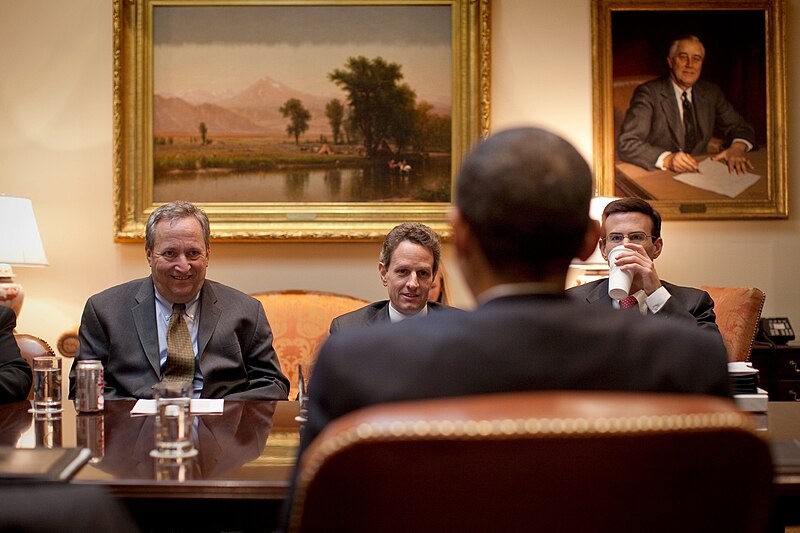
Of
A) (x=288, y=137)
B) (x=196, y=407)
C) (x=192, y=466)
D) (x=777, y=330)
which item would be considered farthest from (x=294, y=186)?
(x=192, y=466)

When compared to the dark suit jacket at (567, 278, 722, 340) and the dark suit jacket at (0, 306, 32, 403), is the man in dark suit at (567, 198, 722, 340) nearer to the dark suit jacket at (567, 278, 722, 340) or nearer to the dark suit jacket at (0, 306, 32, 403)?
the dark suit jacket at (567, 278, 722, 340)

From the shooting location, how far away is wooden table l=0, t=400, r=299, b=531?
1.60 meters

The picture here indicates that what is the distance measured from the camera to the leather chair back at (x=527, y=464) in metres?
0.83

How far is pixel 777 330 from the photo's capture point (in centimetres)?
455

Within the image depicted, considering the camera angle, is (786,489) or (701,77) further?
(701,77)

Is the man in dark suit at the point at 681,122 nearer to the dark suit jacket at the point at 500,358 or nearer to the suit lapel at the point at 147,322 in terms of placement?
the suit lapel at the point at 147,322

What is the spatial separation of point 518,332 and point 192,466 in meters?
1.00

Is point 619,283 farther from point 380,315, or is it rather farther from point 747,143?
point 747,143

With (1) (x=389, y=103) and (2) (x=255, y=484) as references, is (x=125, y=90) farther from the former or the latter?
(2) (x=255, y=484)

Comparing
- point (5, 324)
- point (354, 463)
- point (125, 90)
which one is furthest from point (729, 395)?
Answer: point (125, 90)

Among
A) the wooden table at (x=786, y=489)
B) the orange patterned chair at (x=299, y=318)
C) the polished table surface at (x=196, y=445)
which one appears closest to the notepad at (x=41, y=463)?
the polished table surface at (x=196, y=445)

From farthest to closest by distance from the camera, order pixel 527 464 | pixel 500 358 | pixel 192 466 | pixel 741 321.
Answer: pixel 741 321, pixel 192 466, pixel 500 358, pixel 527 464

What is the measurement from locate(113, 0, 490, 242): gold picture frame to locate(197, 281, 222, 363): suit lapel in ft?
5.23

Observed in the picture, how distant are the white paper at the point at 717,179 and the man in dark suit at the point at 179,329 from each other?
284 cm
